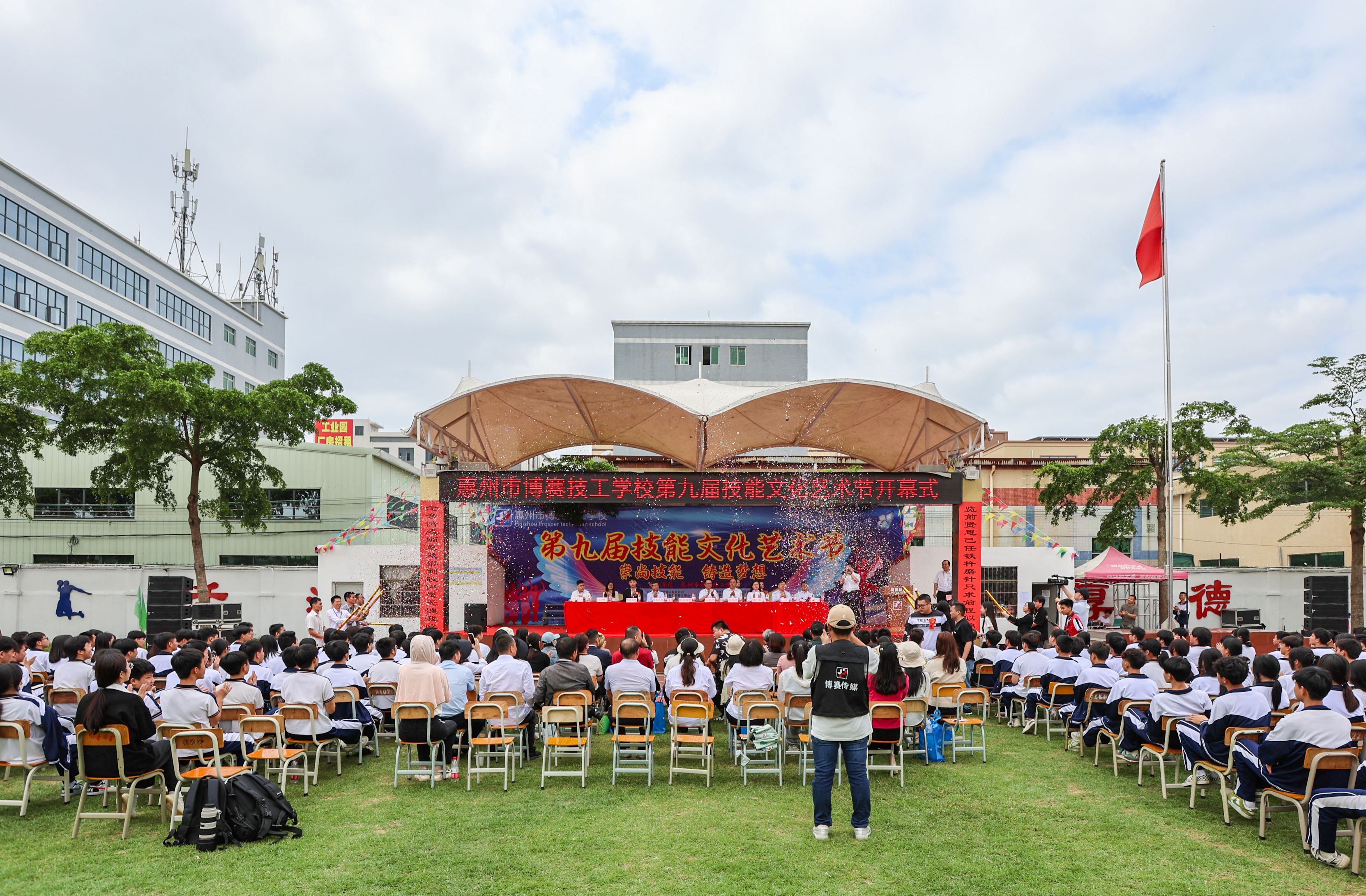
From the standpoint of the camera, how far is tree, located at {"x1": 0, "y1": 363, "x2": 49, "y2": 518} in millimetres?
15555

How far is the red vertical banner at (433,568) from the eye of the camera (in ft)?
47.6

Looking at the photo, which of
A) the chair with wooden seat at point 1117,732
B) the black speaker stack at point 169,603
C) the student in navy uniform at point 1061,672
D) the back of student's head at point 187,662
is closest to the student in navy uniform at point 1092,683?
the chair with wooden seat at point 1117,732

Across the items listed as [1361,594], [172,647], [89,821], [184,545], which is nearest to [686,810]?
[89,821]

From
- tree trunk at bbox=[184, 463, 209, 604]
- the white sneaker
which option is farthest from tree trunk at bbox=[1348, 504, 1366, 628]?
tree trunk at bbox=[184, 463, 209, 604]

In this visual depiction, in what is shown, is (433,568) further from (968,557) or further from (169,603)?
(968,557)

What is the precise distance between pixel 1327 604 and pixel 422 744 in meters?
18.0

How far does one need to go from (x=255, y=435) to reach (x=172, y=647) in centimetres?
907

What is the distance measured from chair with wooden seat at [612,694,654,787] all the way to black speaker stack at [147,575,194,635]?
13152mm

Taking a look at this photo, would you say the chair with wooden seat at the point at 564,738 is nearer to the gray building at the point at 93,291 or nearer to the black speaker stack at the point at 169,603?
the black speaker stack at the point at 169,603

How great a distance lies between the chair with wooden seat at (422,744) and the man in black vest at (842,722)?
110 inches

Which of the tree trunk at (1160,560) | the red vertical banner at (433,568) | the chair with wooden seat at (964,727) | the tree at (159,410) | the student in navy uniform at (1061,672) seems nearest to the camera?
the chair with wooden seat at (964,727)

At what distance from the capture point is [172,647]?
26.1 feet

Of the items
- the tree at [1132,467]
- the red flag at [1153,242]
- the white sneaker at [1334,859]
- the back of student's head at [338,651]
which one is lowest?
the white sneaker at [1334,859]

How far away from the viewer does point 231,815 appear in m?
5.06
